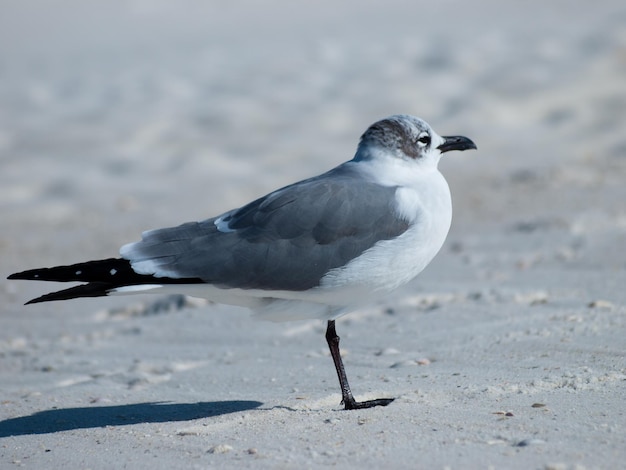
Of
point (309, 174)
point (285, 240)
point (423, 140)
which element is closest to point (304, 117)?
point (309, 174)

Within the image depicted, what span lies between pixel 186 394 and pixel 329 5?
54.5ft

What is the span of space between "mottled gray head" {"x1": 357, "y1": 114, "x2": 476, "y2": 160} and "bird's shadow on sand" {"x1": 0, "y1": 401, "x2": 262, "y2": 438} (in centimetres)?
122

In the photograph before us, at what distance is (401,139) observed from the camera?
175 inches

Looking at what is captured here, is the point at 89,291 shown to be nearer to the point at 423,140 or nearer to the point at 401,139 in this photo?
the point at 401,139

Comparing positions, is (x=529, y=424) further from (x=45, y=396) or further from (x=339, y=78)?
(x=339, y=78)

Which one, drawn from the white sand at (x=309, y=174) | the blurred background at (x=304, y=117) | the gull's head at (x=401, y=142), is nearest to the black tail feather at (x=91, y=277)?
the white sand at (x=309, y=174)

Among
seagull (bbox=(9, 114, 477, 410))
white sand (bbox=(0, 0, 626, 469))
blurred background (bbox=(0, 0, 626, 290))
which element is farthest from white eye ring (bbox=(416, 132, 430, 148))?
blurred background (bbox=(0, 0, 626, 290))

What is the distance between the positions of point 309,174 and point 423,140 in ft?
17.7

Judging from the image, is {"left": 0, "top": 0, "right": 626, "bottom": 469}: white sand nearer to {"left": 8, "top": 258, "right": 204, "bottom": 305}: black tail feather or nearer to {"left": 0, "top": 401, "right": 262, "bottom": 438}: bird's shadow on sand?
{"left": 0, "top": 401, "right": 262, "bottom": 438}: bird's shadow on sand

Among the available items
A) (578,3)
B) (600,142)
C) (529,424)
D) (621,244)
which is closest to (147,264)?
(529,424)

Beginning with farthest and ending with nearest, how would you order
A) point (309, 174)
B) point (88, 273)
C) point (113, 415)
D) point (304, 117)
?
point (304, 117) < point (309, 174) < point (113, 415) < point (88, 273)

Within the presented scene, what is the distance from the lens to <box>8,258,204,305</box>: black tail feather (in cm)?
390

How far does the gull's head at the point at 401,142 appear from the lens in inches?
174

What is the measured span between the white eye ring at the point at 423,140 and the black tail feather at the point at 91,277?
1.34m
